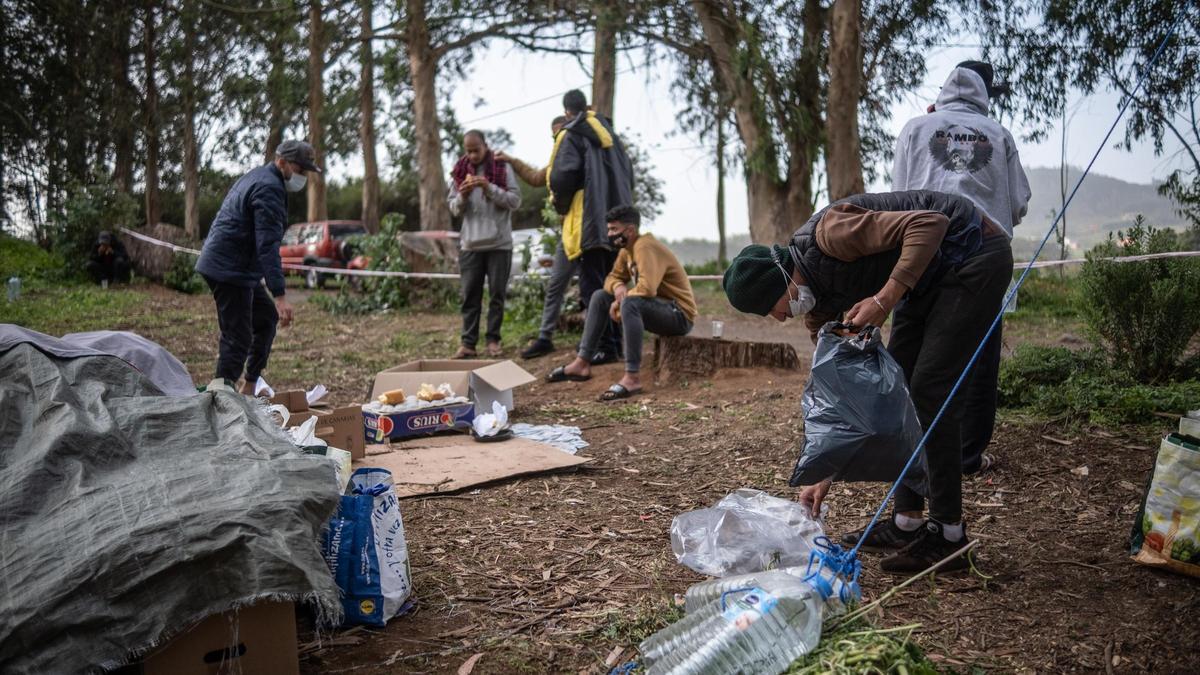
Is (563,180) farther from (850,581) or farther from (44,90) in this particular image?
(44,90)

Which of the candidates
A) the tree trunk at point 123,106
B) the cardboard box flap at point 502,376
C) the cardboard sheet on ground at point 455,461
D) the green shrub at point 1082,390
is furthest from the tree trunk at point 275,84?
the green shrub at point 1082,390

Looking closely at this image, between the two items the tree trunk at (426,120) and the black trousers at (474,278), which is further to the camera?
the tree trunk at (426,120)

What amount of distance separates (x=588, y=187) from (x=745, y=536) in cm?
487

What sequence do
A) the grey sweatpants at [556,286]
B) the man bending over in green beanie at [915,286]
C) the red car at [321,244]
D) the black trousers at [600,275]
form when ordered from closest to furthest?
the man bending over in green beanie at [915,286]
the black trousers at [600,275]
the grey sweatpants at [556,286]
the red car at [321,244]

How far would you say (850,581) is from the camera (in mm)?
2457

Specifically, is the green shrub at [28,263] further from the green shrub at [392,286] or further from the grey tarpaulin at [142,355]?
the grey tarpaulin at [142,355]

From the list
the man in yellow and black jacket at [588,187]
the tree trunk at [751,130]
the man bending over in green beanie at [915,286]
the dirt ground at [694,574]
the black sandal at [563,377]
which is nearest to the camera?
the dirt ground at [694,574]

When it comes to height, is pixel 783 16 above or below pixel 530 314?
above

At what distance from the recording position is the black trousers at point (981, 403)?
4090 mm

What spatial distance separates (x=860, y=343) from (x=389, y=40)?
1496 centimetres

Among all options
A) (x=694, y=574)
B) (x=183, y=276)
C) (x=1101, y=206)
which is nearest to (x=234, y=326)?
(x=694, y=574)

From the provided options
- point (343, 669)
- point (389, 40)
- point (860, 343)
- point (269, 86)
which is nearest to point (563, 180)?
point (860, 343)

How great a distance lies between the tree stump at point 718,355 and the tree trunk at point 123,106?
18734 mm

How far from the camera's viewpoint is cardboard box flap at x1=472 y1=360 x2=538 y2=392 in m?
5.96
